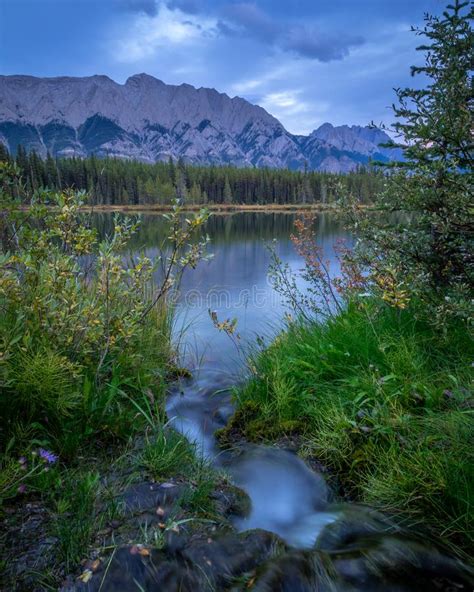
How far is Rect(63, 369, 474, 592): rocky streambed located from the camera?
8.73ft

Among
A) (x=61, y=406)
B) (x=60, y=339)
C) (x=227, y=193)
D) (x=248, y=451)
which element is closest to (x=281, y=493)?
(x=248, y=451)

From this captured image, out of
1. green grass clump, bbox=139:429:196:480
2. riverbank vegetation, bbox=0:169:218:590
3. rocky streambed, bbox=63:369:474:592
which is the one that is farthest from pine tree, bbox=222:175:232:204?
rocky streambed, bbox=63:369:474:592

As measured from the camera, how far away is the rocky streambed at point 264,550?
2660mm

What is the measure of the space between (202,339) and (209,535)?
25.8 ft

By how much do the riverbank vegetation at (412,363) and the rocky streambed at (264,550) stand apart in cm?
35

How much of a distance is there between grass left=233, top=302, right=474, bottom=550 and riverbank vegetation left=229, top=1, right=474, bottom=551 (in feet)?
0.05

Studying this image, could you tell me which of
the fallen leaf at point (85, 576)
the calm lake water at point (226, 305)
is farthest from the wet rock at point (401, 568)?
the calm lake water at point (226, 305)

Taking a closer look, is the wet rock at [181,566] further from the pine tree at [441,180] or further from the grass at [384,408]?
the pine tree at [441,180]

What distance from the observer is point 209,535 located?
3.07m

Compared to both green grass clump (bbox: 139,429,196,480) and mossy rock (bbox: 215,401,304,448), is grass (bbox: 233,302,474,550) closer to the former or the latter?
mossy rock (bbox: 215,401,304,448)

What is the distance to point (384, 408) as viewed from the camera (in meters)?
4.21

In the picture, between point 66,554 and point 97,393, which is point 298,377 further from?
point 66,554

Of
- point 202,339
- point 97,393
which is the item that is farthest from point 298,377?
point 202,339

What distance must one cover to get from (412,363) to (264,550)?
2727mm
